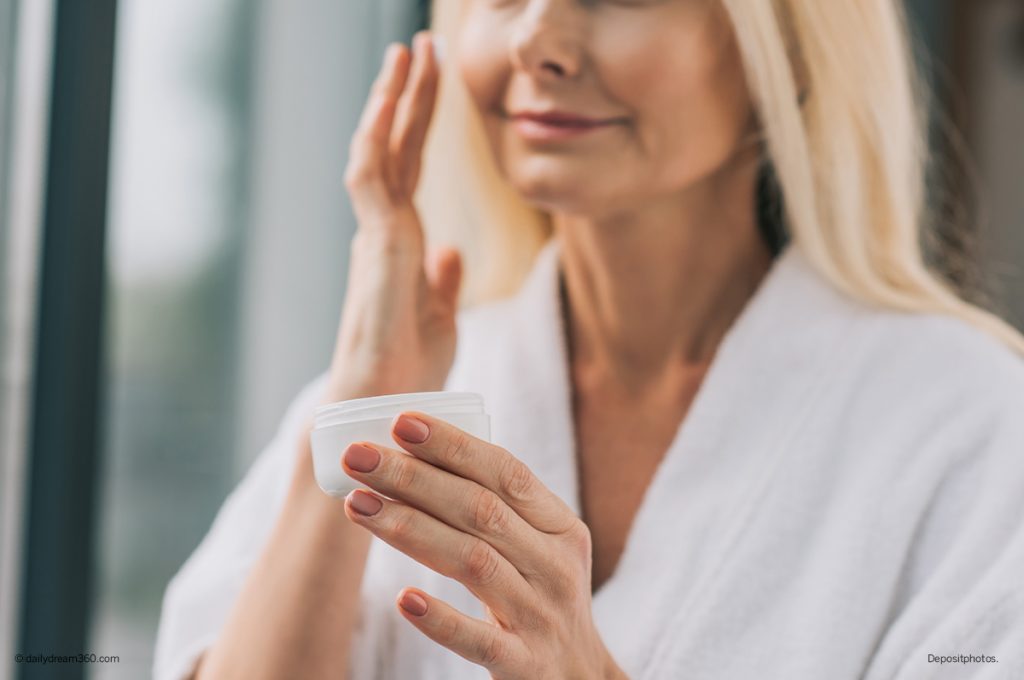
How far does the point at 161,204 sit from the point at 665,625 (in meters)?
0.80

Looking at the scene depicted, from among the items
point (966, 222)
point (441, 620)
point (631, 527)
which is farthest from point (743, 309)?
point (966, 222)

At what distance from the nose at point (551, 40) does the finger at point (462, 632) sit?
0.45 metres

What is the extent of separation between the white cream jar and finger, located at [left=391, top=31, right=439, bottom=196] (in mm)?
417

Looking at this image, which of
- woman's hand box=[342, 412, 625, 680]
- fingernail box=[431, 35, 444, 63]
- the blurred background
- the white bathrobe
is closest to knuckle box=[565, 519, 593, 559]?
woman's hand box=[342, 412, 625, 680]

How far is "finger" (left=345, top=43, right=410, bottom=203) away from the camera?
0.96 metres

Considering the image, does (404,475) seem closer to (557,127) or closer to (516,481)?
(516,481)

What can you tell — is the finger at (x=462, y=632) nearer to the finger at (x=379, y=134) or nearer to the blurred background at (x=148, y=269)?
the finger at (x=379, y=134)

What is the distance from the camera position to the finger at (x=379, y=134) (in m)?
0.96

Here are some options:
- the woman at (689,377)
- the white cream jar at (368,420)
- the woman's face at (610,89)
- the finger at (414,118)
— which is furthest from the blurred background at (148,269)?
the white cream jar at (368,420)

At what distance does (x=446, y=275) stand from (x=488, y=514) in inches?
17.6

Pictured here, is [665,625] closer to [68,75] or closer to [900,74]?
[900,74]

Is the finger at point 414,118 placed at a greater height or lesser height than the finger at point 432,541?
greater

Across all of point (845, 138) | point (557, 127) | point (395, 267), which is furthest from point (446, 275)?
point (845, 138)

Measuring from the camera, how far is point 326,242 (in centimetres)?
154
